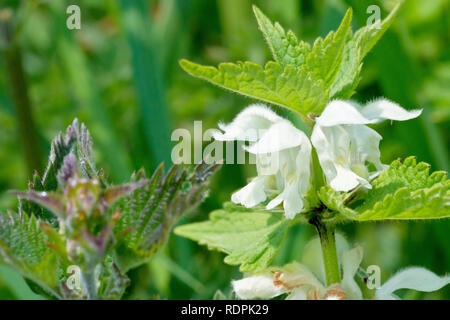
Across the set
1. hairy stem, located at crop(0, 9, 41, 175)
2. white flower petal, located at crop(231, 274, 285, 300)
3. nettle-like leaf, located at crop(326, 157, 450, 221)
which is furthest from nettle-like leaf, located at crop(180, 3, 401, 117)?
hairy stem, located at crop(0, 9, 41, 175)

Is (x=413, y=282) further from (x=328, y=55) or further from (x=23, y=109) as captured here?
(x=23, y=109)

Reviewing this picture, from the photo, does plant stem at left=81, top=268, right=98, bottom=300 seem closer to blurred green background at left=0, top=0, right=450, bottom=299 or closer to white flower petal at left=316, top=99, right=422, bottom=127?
white flower petal at left=316, top=99, right=422, bottom=127

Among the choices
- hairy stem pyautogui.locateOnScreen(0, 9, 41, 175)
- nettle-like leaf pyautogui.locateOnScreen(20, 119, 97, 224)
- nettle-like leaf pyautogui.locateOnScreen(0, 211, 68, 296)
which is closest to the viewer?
nettle-like leaf pyautogui.locateOnScreen(0, 211, 68, 296)

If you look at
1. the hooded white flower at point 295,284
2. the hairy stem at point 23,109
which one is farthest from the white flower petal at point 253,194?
the hairy stem at point 23,109

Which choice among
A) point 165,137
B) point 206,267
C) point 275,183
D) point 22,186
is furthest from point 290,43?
point 22,186

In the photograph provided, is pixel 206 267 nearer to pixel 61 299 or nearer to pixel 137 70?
pixel 137 70
